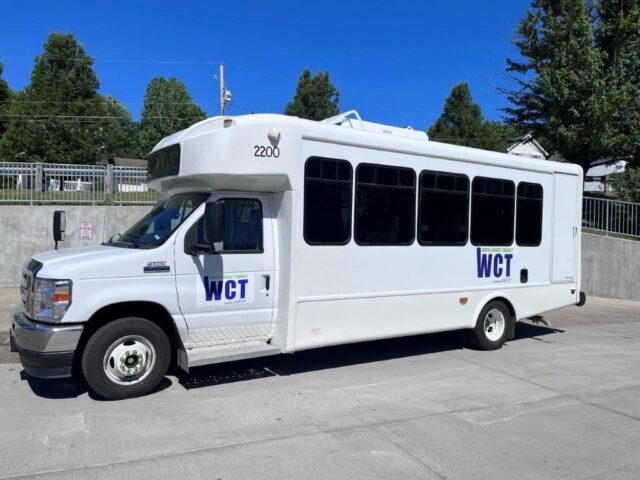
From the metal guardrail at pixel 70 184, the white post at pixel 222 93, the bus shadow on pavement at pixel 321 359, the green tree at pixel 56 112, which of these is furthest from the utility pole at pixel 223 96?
the bus shadow on pavement at pixel 321 359

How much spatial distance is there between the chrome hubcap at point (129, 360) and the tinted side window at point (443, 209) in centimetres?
374

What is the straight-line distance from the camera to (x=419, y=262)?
23.7 ft

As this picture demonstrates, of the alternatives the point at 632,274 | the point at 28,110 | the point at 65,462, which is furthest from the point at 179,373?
the point at 28,110

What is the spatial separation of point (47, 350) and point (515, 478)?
4.19m

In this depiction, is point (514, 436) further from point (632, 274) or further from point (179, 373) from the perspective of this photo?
point (632, 274)

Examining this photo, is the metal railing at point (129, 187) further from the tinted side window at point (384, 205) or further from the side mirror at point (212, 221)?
the side mirror at point (212, 221)

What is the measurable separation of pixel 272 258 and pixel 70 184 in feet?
30.8

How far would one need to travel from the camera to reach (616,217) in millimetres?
15867

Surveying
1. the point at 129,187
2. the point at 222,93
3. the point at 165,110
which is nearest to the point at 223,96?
the point at 222,93

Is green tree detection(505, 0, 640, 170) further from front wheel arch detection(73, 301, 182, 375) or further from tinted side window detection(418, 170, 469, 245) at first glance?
front wheel arch detection(73, 301, 182, 375)

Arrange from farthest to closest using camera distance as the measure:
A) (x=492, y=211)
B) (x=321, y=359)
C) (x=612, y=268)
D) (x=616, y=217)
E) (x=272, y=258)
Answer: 1. (x=616, y=217)
2. (x=612, y=268)
3. (x=492, y=211)
4. (x=321, y=359)
5. (x=272, y=258)

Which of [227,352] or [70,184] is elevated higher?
[70,184]

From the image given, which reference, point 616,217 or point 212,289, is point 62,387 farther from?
point 616,217

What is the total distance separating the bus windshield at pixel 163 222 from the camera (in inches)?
227
